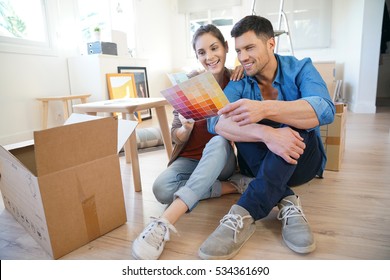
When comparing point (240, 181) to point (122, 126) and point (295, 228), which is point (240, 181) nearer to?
point (295, 228)

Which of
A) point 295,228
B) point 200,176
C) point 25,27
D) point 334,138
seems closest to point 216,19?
point 25,27

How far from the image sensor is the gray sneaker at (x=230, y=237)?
75 cm

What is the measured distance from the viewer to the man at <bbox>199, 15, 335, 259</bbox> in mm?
780

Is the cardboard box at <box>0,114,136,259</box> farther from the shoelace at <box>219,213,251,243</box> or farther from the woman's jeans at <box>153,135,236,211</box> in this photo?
the shoelace at <box>219,213,251,243</box>

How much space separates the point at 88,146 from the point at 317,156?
72 centimetres

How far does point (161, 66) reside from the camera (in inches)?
183

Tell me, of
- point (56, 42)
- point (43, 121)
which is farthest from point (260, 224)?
point (56, 42)

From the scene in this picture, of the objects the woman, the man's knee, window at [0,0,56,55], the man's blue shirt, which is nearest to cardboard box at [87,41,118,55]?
window at [0,0,56,55]

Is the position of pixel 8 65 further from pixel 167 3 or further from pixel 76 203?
pixel 167 3

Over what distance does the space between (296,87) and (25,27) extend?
7.88ft

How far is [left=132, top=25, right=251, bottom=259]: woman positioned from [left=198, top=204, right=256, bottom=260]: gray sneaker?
0.11m

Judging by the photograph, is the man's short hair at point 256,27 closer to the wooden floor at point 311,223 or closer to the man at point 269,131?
the man at point 269,131

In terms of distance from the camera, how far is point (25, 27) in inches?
93.3

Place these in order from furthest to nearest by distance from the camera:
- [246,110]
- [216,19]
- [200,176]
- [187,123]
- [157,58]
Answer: [216,19], [157,58], [187,123], [200,176], [246,110]
